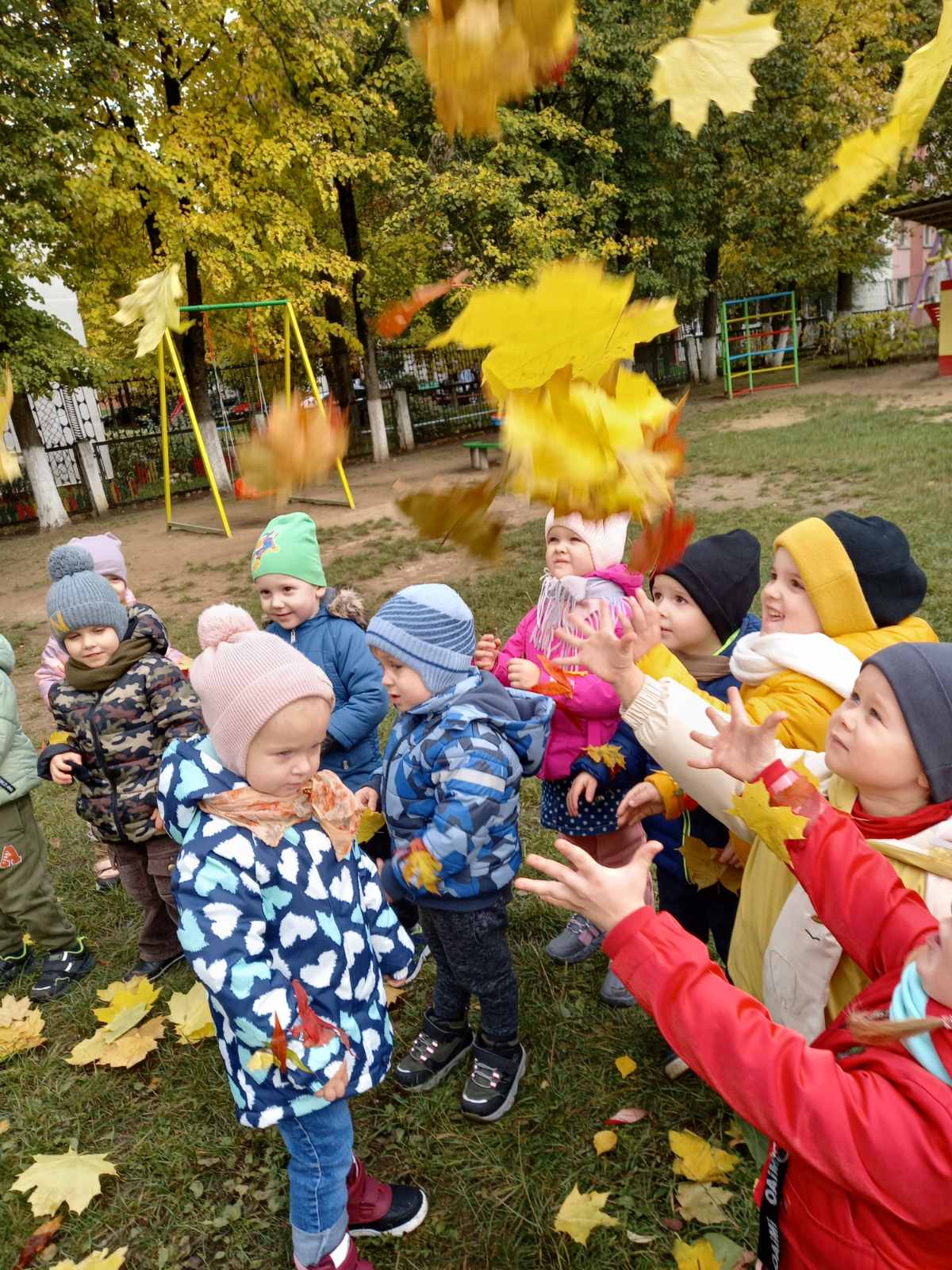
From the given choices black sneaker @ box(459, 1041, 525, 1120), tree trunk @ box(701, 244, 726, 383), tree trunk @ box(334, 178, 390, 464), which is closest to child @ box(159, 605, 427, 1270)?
black sneaker @ box(459, 1041, 525, 1120)

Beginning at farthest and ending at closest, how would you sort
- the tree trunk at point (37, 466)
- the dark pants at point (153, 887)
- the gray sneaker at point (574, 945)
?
the tree trunk at point (37, 466) < the dark pants at point (153, 887) < the gray sneaker at point (574, 945)

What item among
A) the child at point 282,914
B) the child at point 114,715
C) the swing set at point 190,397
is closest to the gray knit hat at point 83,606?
the child at point 114,715

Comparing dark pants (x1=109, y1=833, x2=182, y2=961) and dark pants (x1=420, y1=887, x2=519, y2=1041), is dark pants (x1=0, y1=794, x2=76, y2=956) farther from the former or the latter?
dark pants (x1=420, y1=887, x2=519, y2=1041)

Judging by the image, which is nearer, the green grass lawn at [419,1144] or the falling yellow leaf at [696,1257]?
the falling yellow leaf at [696,1257]

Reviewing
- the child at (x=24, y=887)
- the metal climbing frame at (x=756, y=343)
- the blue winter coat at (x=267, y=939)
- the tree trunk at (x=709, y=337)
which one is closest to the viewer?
the blue winter coat at (x=267, y=939)

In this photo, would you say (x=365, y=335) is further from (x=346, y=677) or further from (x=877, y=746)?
(x=877, y=746)

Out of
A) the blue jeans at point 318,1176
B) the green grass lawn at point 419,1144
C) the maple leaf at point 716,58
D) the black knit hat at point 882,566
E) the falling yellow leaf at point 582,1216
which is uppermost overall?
the maple leaf at point 716,58

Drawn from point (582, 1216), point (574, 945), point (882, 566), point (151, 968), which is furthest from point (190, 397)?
point (582, 1216)

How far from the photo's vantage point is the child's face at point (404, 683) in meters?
2.17

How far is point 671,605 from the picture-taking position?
2301 mm

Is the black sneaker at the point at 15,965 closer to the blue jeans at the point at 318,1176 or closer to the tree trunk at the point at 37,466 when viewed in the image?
the blue jeans at the point at 318,1176

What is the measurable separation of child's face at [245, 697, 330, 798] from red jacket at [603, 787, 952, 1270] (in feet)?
2.73

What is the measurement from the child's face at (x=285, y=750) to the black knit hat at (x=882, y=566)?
4.12 ft

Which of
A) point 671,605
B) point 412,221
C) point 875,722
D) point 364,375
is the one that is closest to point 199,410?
point 364,375
